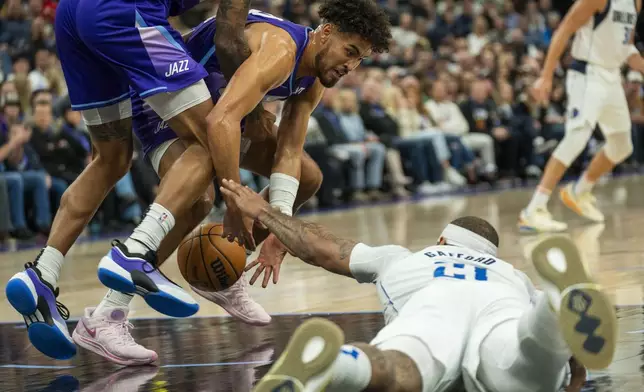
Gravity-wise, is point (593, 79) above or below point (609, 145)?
above

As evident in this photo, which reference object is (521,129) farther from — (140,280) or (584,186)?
(140,280)

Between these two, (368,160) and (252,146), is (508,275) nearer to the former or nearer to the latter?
(252,146)

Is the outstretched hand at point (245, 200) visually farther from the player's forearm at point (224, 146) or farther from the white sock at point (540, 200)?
the white sock at point (540, 200)

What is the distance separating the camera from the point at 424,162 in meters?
16.0

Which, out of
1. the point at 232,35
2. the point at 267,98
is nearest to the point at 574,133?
the point at 267,98

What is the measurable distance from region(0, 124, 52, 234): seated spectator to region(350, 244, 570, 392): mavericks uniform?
783 cm

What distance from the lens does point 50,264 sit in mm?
5242

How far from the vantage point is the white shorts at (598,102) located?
9953 millimetres

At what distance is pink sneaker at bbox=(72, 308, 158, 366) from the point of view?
4949 mm

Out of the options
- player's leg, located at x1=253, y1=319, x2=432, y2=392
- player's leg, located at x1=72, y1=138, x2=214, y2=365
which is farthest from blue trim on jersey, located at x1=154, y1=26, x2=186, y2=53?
player's leg, located at x1=253, y1=319, x2=432, y2=392

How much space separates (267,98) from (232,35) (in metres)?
0.54

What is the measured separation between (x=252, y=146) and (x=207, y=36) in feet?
1.96

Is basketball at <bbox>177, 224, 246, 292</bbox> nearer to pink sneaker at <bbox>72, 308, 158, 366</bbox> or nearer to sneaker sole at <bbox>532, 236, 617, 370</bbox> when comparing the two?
pink sneaker at <bbox>72, 308, 158, 366</bbox>

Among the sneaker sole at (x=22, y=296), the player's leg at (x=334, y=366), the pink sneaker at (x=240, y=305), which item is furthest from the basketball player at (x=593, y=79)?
the player's leg at (x=334, y=366)
